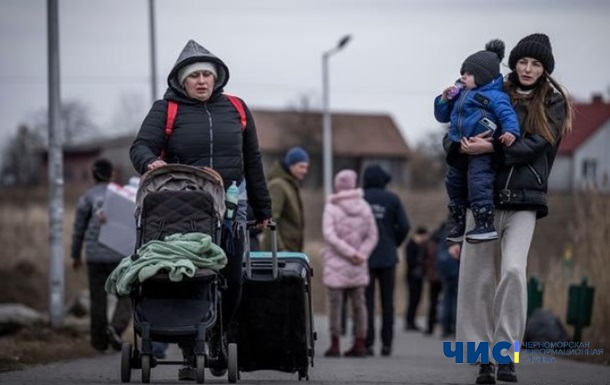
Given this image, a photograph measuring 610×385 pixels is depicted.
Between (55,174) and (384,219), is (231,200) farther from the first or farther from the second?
(55,174)

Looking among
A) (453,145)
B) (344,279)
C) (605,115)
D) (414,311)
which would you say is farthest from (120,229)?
(605,115)

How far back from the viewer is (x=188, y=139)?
32.1ft

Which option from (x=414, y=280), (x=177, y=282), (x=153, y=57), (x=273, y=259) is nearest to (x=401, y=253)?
(x=153, y=57)

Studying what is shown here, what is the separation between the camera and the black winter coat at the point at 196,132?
9.77 meters

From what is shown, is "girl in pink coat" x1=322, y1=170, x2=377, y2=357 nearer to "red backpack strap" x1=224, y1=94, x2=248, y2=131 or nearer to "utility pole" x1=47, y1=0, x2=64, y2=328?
"utility pole" x1=47, y1=0, x2=64, y2=328

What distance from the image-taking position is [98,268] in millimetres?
15320

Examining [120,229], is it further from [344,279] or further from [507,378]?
[507,378]

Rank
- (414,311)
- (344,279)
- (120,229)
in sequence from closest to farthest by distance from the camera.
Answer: (120,229)
(344,279)
(414,311)

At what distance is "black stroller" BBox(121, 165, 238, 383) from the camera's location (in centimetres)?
912

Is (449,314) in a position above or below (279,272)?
below

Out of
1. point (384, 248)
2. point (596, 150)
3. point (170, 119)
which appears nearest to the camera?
point (170, 119)

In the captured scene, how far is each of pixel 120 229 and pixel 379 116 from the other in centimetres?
9874

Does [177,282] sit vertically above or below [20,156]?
above

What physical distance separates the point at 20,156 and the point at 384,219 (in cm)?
8229
